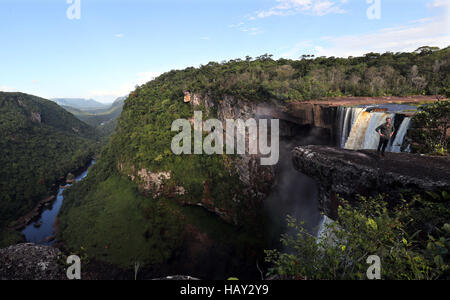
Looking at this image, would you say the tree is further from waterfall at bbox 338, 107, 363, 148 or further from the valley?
waterfall at bbox 338, 107, 363, 148

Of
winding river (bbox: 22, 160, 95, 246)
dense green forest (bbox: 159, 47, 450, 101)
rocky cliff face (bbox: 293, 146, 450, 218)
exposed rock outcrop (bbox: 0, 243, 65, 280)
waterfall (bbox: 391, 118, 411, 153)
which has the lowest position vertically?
winding river (bbox: 22, 160, 95, 246)

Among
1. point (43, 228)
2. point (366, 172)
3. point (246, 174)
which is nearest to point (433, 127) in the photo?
point (366, 172)

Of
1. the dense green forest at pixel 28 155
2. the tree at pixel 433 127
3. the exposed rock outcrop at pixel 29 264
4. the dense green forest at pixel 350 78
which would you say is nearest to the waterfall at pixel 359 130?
the tree at pixel 433 127

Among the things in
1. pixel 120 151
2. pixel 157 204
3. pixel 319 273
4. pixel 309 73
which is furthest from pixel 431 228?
pixel 120 151

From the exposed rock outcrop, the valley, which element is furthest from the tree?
the exposed rock outcrop

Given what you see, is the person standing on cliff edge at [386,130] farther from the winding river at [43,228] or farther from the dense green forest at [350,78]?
the winding river at [43,228]
